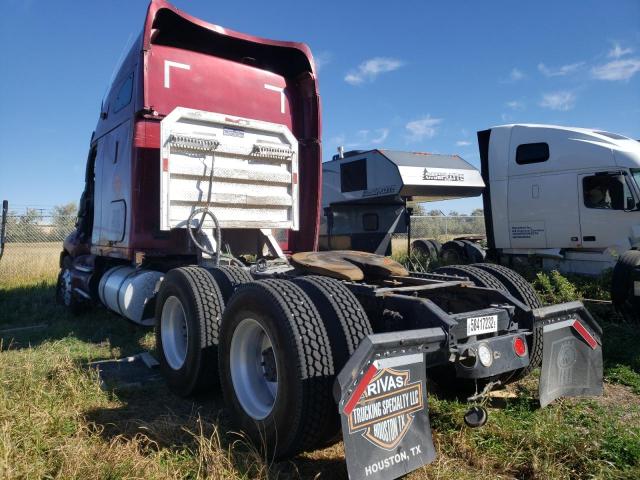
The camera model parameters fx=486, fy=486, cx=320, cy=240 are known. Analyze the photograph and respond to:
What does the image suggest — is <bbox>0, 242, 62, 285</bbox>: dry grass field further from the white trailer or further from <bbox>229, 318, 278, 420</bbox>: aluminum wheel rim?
<bbox>229, 318, 278, 420</bbox>: aluminum wheel rim

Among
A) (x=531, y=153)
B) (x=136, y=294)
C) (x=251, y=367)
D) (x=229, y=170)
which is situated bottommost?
(x=251, y=367)

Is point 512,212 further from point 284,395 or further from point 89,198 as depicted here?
point 284,395

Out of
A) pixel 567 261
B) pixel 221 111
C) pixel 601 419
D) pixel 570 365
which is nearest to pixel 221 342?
pixel 570 365

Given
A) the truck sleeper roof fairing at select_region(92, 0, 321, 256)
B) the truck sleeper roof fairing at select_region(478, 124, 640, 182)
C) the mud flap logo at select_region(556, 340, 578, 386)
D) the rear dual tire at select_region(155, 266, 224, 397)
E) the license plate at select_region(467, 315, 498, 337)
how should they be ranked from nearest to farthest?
1. the license plate at select_region(467, 315, 498, 337)
2. the mud flap logo at select_region(556, 340, 578, 386)
3. the rear dual tire at select_region(155, 266, 224, 397)
4. the truck sleeper roof fairing at select_region(92, 0, 321, 256)
5. the truck sleeper roof fairing at select_region(478, 124, 640, 182)

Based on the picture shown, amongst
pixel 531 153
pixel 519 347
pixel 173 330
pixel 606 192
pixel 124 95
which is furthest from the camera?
pixel 531 153

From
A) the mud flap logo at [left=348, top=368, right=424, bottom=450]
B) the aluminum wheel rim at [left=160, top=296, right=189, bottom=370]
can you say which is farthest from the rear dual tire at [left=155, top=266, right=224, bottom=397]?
the mud flap logo at [left=348, top=368, right=424, bottom=450]

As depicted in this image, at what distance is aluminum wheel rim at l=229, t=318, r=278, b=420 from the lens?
328cm

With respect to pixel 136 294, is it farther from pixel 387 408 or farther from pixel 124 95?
pixel 387 408

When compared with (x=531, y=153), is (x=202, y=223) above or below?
below

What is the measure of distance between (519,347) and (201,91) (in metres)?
4.78

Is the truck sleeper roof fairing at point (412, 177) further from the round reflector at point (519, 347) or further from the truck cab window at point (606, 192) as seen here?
the round reflector at point (519, 347)

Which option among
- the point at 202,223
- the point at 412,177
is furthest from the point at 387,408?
the point at 412,177

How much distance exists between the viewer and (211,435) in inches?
123

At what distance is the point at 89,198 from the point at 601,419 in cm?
752
